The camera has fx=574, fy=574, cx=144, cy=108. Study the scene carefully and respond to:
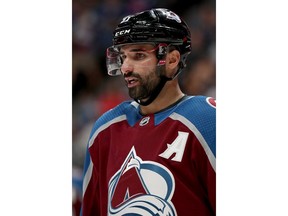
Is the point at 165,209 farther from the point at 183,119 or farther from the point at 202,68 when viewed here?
the point at 202,68

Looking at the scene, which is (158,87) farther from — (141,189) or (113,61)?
(141,189)

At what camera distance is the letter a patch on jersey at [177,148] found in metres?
1.65

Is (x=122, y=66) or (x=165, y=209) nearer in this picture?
(x=165, y=209)

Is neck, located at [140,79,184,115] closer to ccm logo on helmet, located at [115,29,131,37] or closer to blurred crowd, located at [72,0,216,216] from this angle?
blurred crowd, located at [72,0,216,216]

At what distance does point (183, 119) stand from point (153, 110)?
122 mm

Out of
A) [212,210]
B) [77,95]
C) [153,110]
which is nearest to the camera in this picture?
[212,210]

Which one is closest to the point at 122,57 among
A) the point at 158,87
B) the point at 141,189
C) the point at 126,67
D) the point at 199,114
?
the point at 126,67

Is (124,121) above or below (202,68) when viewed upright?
below

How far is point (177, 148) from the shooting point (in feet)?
5.43

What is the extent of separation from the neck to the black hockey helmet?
60 millimetres

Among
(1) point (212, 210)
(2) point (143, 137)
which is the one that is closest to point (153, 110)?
(2) point (143, 137)

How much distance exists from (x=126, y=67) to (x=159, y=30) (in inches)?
6.1

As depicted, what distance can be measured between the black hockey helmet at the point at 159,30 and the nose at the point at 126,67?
63 mm

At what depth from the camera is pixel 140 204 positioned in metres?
1.69
